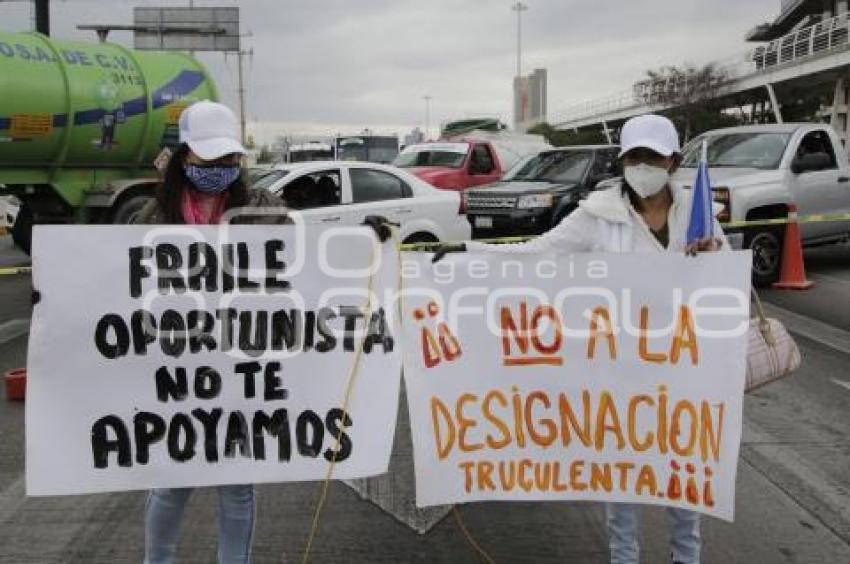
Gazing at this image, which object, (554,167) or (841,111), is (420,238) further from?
(841,111)

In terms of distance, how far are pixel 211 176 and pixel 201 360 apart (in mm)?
603

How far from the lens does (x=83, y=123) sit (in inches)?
477

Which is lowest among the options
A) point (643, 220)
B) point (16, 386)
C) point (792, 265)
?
point (16, 386)

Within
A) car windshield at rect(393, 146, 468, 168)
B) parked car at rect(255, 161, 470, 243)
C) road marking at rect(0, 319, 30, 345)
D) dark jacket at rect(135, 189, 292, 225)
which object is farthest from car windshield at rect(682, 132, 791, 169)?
dark jacket at rect(135, 189, 292, 225)

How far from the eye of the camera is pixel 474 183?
57.8ft

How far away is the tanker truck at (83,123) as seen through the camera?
37.7 ft

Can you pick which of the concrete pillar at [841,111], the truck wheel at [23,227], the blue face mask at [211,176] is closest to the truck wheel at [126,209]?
the truck wheel at [23,227]

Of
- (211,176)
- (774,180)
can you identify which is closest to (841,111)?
(774,180)

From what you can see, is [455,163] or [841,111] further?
[841,111]

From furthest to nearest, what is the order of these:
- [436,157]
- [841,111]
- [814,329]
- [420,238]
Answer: [841,111], [436,157], [420,238], [814,329]

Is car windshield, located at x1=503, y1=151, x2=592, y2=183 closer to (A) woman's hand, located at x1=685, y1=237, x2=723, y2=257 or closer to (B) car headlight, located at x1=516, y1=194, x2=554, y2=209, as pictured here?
(B) car headlight, located at x1=516, y1=194, x2=554, y2=209

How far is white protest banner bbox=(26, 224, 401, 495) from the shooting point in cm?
293

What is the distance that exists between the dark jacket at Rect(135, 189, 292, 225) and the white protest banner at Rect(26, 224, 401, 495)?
0.08 metres

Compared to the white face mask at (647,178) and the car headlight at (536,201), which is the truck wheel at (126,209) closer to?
the car headlight at (536,201)
